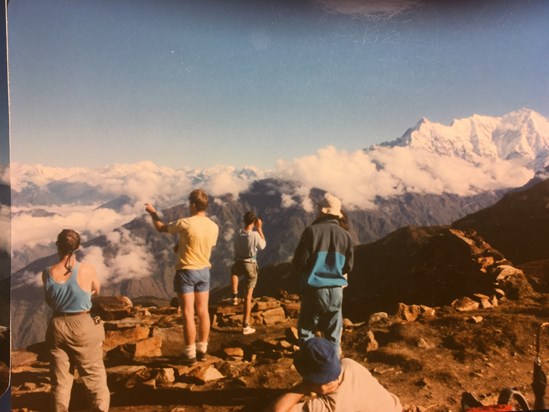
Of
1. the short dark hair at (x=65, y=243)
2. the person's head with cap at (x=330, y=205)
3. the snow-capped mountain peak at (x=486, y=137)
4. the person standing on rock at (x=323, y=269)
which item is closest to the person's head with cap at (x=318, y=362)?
the person standing on rock at (x=323, y=269)

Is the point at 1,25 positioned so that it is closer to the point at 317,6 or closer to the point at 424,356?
the point at 317,6

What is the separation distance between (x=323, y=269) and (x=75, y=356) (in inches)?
91.1

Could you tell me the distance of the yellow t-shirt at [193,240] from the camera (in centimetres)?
431

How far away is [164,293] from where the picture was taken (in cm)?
13912

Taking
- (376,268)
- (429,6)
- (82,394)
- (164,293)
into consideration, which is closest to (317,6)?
(429,6)

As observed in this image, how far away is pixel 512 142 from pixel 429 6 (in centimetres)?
381

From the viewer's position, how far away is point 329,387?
2846mm

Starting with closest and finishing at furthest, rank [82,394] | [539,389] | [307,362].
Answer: [307,362]
[539,389]
[82,394]

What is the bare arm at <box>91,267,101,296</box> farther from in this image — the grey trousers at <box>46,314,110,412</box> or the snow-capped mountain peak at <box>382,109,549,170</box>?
the snow-capped mountain peak at <box>382,109,549,170</box>

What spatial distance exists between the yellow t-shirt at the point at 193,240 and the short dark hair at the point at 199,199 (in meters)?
0.11

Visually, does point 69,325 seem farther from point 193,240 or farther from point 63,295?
point 193,240

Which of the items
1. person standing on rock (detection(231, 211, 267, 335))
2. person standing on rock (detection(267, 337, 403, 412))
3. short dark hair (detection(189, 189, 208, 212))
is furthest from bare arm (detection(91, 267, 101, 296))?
person standing on rock (detection(231, 211, 267, 335))

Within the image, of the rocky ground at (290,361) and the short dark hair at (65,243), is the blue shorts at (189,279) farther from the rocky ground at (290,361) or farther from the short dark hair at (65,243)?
the short dark hair at (65,243)

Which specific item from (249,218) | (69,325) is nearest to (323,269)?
(249,218)
